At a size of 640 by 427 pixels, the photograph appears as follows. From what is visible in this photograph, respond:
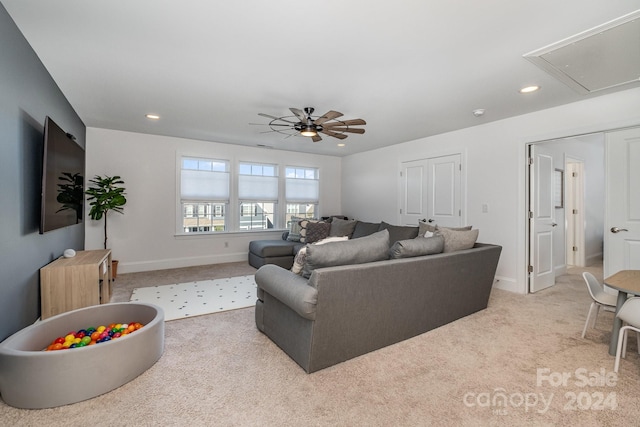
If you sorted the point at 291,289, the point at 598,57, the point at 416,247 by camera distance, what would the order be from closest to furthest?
the point at 291,289 → the point at 598,57 → the point at 416,247

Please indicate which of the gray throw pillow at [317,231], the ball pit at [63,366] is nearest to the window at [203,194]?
the gray throw pillow at [317,231]

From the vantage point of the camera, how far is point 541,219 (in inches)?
160

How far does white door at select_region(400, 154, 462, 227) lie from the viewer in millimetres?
4680

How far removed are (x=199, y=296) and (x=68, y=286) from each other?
1.35 m

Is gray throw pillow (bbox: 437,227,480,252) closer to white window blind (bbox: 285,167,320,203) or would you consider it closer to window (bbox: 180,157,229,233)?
white window blind (bbox: 285,167,320,203)

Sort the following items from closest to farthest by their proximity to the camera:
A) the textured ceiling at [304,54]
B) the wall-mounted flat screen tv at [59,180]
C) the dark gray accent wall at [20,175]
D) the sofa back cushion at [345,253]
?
the textured ceiling at [304,54] < the dark gray accent wall at [20,175] < the sofa back cushion at [345,253] < the wall-mounted flat screen tv at [59,180]

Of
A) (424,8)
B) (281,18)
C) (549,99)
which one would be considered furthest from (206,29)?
(549,99)


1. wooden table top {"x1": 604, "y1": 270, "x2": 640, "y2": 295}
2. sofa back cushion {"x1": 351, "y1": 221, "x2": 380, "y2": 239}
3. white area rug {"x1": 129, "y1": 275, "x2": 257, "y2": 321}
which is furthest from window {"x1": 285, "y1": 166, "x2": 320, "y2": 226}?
wooden table top {"x1": 604, "y1": 270, "x2": 640, "y2": 295}

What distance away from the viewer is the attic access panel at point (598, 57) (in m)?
1.95

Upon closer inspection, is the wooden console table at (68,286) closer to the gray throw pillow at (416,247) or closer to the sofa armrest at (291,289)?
the sofa armrest at (291,289)

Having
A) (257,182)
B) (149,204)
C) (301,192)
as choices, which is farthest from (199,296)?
(301,192)

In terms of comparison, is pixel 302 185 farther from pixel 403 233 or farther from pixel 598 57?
pixel 598 57

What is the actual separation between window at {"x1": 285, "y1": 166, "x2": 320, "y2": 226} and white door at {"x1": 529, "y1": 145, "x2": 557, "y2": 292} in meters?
4.20

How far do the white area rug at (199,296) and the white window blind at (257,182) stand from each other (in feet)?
6.99
